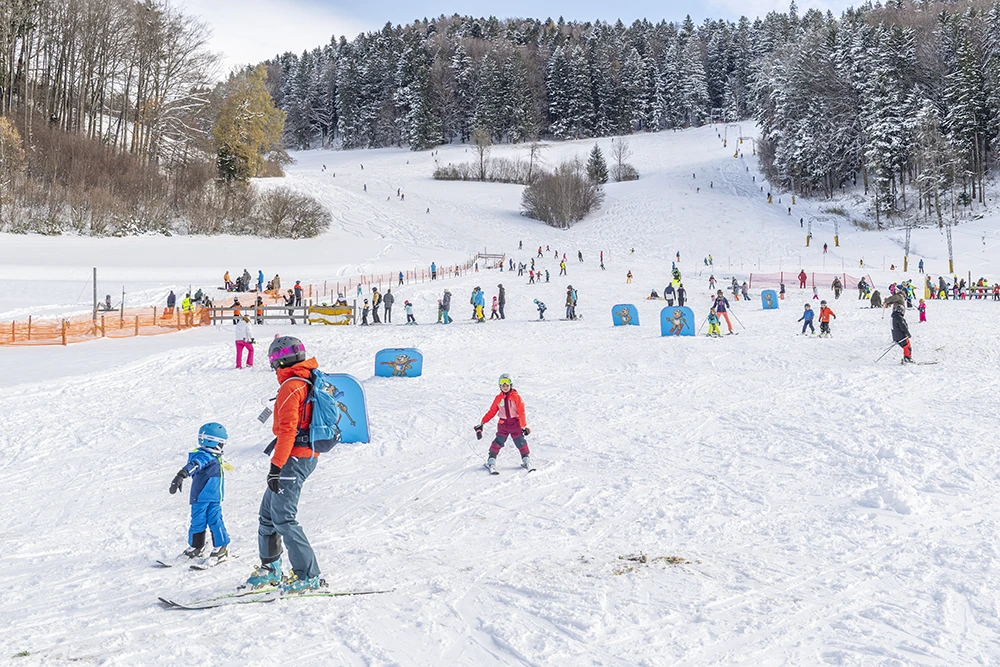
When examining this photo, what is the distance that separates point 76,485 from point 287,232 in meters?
45.5

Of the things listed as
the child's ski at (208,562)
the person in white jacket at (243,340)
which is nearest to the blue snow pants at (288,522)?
the child's ski at (208,562)

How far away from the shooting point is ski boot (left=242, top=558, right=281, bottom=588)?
4.92 m

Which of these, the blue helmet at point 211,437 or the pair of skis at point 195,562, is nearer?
the pair of skis at point 195,562

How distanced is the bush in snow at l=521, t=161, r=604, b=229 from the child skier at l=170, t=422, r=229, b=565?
6012 centimetres

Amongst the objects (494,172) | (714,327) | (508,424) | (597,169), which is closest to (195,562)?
(508,424)

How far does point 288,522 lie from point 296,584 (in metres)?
0.48

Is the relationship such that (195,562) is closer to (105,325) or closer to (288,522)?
(288,522)

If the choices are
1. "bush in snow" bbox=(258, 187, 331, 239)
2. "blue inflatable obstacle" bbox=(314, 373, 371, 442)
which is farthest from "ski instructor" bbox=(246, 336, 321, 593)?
"bush in snow" bbox=(258, 187, 331, 239)

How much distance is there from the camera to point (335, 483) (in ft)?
26.6

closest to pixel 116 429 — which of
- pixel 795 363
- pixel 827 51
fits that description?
pixel 795 363

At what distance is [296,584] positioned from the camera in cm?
486

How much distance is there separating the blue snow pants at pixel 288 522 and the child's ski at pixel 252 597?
0.14 meters

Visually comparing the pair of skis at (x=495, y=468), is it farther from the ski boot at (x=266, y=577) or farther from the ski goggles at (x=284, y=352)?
the ski goggles at (x=284, y=352)

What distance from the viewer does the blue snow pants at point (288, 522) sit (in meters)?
4.63
